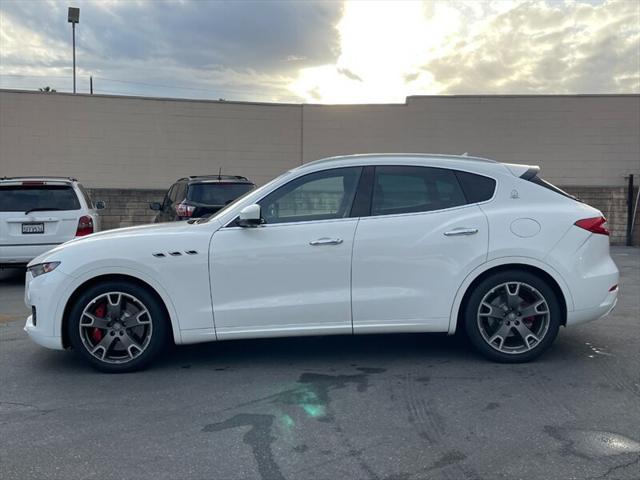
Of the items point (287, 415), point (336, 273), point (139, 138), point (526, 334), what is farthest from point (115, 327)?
point (139, 138)

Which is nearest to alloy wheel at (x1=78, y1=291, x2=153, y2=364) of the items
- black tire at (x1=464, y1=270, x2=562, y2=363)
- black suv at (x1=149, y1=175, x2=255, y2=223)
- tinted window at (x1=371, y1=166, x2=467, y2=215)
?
tinted window at (x1=371, y1=166, x2=467, y2=215)

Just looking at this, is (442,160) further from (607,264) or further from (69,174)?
(69,174)

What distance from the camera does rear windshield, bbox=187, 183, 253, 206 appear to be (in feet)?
32.4

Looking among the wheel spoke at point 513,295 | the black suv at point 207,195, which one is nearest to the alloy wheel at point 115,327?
the wheel spoke at point 513,295

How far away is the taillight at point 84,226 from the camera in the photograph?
9.06 meters

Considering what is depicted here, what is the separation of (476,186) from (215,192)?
5800 millimetres

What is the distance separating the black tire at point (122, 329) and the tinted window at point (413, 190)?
200 cm

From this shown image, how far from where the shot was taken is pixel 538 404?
420 cm

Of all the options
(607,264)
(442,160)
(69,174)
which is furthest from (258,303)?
(69,174)

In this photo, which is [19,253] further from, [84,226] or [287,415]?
[287,415]

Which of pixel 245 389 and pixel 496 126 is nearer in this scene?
pixel 245 389

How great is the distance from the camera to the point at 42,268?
4938mm

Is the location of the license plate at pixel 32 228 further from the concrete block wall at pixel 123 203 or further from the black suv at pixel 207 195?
the concrete block wall at pixel 123 203

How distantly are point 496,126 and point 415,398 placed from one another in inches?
532
